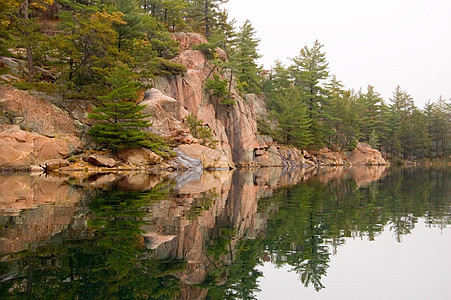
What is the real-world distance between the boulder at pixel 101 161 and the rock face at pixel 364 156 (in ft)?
139

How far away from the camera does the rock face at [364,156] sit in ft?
179

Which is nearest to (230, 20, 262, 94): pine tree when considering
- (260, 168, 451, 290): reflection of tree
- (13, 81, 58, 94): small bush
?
(13, 81, 58, 94): small bush

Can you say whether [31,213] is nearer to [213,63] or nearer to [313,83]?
[213,63]

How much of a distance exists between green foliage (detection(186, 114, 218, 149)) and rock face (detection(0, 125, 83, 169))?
12.3 m

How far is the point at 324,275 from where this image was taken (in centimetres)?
455

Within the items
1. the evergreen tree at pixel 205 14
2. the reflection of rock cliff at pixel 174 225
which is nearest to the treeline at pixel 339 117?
the evergreen tree at pixel 205 14

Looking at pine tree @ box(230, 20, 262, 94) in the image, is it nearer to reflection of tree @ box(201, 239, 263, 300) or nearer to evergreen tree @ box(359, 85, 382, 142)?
evergreen tree @ box(359, 85, 382, 142)

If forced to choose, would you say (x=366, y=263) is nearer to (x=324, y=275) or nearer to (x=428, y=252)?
(x=324, y=275)

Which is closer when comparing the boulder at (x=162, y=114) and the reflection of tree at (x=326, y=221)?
the reflection of tree at (x=326, y=221)

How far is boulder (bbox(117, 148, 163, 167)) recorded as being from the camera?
23.5 m

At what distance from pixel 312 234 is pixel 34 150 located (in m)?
18.3

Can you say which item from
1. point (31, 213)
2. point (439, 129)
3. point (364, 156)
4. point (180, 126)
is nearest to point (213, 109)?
point (180, 126)

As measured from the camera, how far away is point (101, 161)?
70.9ft

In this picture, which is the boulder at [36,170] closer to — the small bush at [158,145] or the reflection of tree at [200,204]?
the small bush at [158,145]
